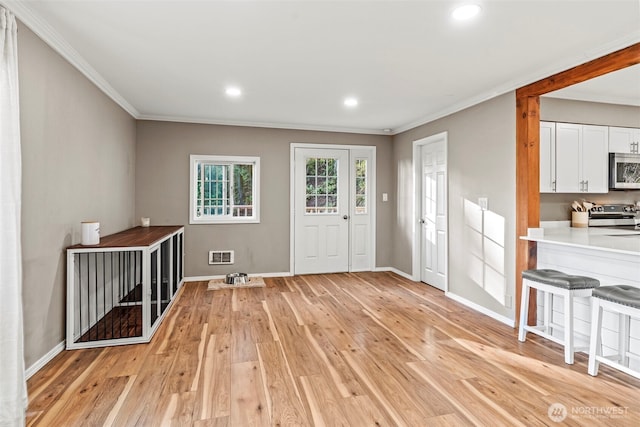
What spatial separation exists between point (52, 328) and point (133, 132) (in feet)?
9.99

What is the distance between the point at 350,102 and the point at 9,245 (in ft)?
11.5

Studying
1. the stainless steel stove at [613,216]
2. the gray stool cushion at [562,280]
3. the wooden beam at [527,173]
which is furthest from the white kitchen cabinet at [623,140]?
the gray stool cushion at [562,280]

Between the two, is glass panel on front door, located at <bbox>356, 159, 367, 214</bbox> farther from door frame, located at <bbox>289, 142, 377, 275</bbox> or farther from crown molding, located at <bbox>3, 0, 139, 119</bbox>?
crown molding, located at <bbox>3, 0, 139, 119</bbox>

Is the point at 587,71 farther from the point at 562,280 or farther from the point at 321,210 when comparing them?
the point at 321,210

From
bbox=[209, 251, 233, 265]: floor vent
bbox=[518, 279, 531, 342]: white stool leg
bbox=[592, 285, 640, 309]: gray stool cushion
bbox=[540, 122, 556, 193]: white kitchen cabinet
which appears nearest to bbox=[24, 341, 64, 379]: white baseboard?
bbox=[209, 251, 233, 265]: floor vent

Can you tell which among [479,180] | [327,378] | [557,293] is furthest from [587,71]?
[327,378]

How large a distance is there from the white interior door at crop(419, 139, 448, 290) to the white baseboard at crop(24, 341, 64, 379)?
4139mm

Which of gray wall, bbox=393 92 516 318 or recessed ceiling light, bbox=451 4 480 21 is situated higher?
recessed ceiling light, bbox=451 4 480 21

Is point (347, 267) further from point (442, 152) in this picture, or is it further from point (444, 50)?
point (444, 50)

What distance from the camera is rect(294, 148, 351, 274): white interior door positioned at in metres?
5.70

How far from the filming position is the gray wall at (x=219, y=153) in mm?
5082

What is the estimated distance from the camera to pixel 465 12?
7.27 ft

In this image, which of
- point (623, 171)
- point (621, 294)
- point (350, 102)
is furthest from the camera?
point (350, 102)

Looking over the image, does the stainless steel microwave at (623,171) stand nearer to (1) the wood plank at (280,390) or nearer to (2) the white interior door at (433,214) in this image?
(2) the white interior door at (433,214)
